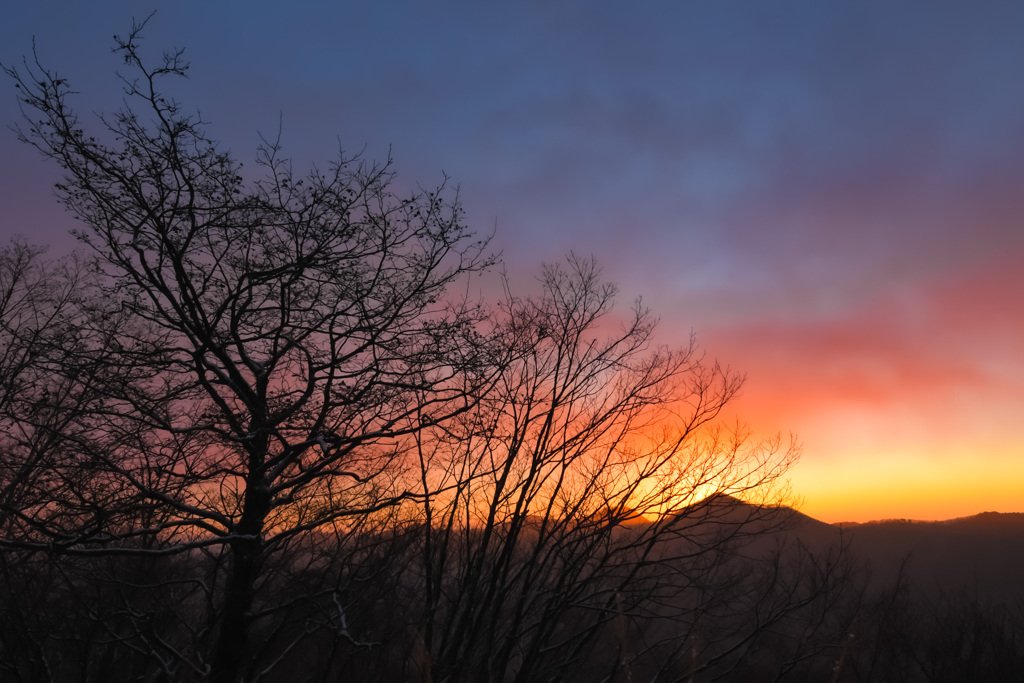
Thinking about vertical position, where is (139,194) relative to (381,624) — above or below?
above

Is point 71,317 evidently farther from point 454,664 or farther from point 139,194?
point 454,664

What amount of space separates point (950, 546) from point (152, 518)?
75827 mm

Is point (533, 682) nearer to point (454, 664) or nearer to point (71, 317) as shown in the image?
point (454, 664)

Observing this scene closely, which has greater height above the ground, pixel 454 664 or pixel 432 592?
pixel 432 592

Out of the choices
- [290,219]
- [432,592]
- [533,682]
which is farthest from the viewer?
[533,682]

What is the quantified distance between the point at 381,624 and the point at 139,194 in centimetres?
1955

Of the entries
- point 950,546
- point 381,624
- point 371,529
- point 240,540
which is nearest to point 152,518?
point 240,540

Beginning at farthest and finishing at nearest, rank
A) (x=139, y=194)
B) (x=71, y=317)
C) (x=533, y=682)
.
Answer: (x=533, y=682) < (x=71, y=317) < (x=139, y=194)

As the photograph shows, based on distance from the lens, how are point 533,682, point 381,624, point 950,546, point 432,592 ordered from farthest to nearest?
point 950,546 < point 381,624 < point 533,682 < point 432,592

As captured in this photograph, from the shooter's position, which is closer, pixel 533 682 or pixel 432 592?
pixel 432 592

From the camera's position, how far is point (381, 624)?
2338cm

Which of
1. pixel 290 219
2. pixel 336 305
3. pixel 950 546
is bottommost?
pixel 950 546

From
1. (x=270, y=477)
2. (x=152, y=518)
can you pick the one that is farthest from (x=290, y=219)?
(x=152, y=518)

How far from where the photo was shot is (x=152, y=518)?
10.5 m
